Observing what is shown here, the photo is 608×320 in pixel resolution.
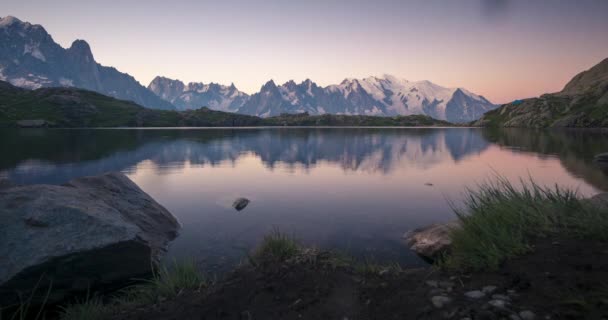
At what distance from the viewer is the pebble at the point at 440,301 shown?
6223 mm

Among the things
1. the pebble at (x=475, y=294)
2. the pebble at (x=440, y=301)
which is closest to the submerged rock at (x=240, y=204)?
the pebble at (x=440, y=301)

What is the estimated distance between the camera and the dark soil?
5.48 meters

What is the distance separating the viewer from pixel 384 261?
1343cm

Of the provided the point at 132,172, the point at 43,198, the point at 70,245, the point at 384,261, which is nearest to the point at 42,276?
the point at 70,245

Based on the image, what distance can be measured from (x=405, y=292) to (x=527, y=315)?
267 cm

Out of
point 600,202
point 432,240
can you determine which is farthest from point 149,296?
point 600,202

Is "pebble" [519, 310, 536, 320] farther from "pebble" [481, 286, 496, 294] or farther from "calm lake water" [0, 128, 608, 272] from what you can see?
"calm lake water" [0, 128, 608, 272]

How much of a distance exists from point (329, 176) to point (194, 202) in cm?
1671

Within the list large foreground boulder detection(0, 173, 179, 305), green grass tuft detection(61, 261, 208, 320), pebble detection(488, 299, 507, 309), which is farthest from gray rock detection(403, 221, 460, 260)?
large foreground boulder detection(0, 173, 179, 305)

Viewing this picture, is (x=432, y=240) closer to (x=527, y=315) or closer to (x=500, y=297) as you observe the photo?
(x=500, y=297)

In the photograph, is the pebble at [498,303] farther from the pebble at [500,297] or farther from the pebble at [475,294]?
the pebble at [475,294]

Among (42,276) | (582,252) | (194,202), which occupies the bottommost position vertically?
(194,202)

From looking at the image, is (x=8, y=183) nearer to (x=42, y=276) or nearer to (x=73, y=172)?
(x=42, y=276)

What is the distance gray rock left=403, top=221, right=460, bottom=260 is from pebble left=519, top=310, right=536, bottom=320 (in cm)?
735
